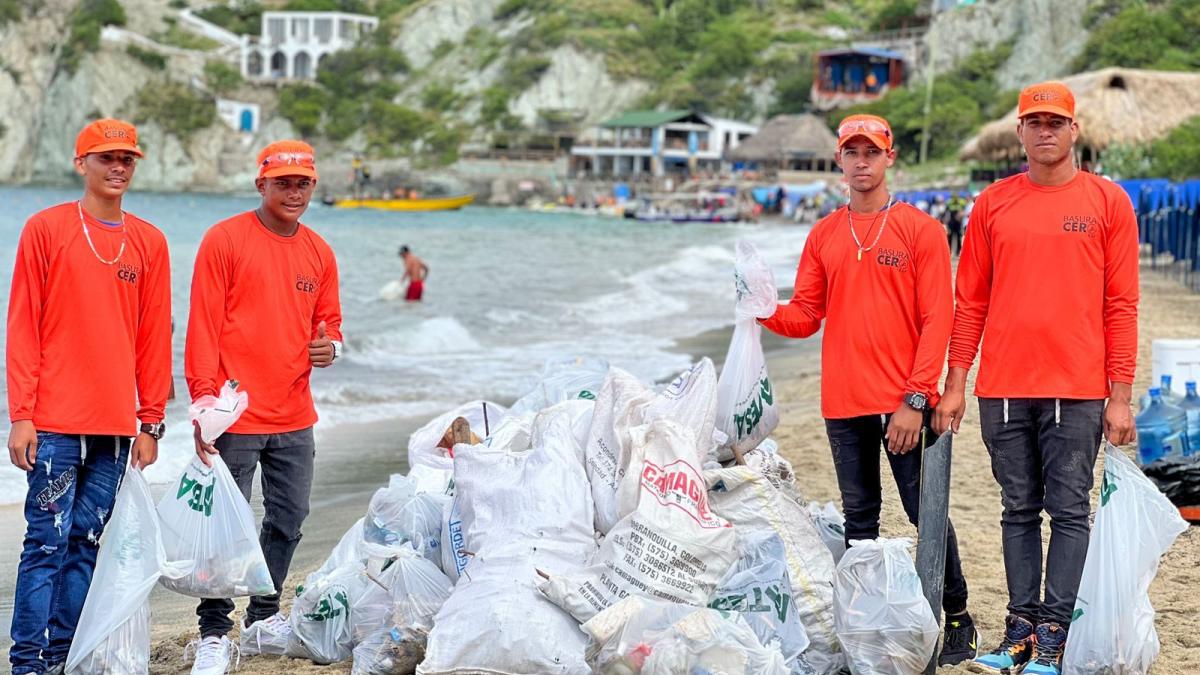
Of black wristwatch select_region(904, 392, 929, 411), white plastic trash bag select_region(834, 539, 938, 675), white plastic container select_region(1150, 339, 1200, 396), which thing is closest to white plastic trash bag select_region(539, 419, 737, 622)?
white plastic trash bag select_region(834, 539, 938, 675)

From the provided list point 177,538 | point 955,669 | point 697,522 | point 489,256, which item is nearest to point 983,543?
point 955,669

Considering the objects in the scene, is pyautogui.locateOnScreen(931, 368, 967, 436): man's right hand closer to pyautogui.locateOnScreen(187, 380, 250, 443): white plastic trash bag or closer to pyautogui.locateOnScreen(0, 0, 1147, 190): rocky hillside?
pyautogui.locateOnScreen(187, 380, 250, 443): white plastic trash bag

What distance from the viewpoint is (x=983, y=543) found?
5184mm

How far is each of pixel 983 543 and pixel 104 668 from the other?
3.25 m

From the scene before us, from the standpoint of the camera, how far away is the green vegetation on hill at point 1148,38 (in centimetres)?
4903

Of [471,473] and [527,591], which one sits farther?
[471,473]

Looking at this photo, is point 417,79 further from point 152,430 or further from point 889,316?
point 889,316

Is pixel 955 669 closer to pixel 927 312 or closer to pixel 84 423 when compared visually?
pixel 927 312

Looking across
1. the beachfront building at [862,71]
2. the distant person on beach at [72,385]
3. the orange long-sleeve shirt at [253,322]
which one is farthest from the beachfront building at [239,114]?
the distant person on beach at [72,385]

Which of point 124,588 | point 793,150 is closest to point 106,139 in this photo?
point 124,588

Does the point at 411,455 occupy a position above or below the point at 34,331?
below

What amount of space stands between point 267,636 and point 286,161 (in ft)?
4.68

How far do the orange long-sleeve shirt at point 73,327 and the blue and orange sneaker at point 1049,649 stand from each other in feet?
8.33

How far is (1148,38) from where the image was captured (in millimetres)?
50281
